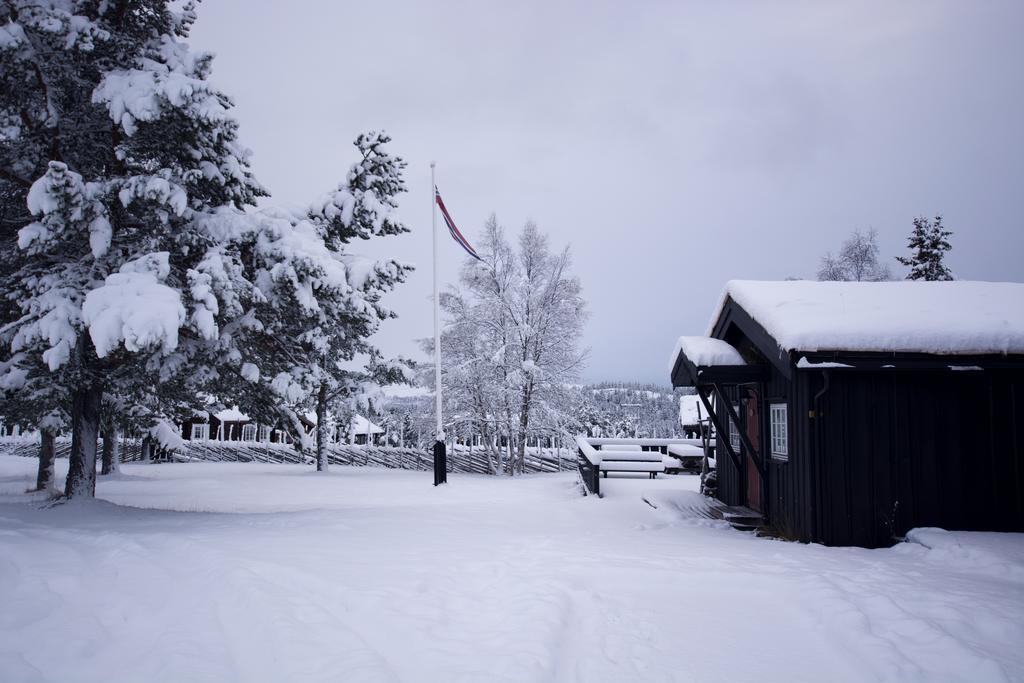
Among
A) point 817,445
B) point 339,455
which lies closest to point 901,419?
point 817,445

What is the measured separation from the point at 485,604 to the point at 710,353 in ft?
23.7

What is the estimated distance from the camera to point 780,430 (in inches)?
423

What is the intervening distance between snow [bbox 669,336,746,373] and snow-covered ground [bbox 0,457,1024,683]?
313cm

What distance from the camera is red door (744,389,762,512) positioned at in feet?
39.2

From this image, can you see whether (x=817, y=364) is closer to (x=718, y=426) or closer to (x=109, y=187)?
(x=718, y=426)

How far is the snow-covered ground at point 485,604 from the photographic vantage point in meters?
4.30

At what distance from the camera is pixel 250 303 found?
35.4 ft

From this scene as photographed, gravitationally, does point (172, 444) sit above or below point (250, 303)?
below

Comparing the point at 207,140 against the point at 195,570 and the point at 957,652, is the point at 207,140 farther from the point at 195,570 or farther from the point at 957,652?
the point at 957,652

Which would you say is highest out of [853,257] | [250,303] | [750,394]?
[853,257]

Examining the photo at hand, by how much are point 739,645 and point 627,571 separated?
220cm

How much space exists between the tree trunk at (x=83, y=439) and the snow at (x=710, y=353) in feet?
36.0

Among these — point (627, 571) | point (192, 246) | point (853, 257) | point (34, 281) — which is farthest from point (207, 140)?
point (853, 257)

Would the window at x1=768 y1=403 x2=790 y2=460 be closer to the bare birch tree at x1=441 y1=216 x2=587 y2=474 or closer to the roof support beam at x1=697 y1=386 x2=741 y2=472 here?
the roof support beam at x1=697 y1=386 x2=741 y2=472
